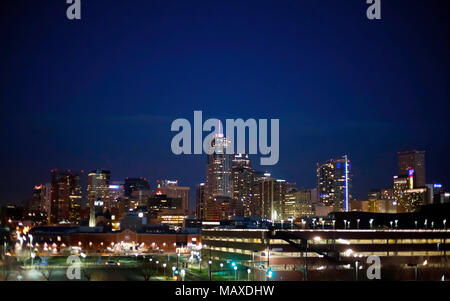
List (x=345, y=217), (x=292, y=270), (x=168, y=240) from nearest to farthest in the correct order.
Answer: (x=292, y=270), (x=345, y=217), (x=168, y=240)

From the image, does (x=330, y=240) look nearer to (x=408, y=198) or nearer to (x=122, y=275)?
(x=122, y=275)

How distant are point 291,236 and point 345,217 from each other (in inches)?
1690

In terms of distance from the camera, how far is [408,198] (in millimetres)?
174375

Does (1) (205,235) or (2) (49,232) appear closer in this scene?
(1) (205,235)

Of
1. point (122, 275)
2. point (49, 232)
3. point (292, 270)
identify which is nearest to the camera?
point (292, 270)

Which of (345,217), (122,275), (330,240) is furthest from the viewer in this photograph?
(345,217)

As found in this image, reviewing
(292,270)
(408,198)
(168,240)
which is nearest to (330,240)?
(292,270)

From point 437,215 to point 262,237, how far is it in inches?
1646
